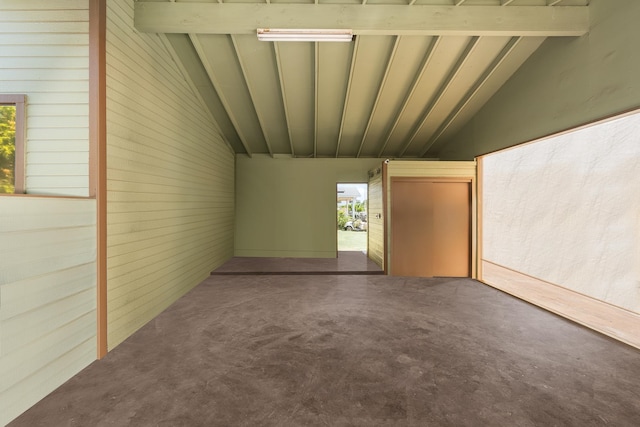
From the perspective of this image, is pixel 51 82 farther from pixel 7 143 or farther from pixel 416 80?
pixel 416 80

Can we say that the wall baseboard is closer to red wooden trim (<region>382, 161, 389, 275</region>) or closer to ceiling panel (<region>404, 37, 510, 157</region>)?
red wooden trim (<region>382, 161, 389, 275</region>)

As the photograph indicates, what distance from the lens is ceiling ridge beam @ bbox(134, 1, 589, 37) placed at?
11.3ft

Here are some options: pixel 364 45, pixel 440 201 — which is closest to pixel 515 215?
pixel 440 201

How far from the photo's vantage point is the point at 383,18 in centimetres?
351

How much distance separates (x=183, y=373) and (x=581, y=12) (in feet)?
21.3

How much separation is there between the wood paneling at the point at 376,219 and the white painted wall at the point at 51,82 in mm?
5417

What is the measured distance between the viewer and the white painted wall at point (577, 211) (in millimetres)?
4914

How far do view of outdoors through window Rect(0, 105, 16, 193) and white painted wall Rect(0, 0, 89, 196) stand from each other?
0.15 meters

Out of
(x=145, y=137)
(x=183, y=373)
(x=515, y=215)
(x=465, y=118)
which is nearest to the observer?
(x=183, y=373)

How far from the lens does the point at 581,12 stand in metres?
3.45

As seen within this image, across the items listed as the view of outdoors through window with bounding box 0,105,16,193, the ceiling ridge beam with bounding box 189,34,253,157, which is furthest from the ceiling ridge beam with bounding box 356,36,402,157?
the view of outdoors through window with bounding box 0,105,16,193

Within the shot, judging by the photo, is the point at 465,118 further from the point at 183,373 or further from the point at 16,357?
the point at 16,357

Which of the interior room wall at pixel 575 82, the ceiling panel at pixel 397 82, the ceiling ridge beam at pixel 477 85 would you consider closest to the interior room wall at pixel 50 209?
the ceiling panel at pixel 397 82

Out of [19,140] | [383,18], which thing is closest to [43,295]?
[19,140]
